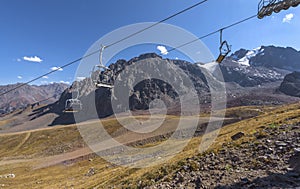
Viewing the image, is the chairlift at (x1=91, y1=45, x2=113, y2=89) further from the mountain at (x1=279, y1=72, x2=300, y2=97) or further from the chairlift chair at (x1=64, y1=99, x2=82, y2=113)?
the mountain at (x1=279, y1=72, x2=300, y2=97)

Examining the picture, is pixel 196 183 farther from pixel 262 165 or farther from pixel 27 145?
pixel 27 145

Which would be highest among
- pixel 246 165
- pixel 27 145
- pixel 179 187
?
pixel 246 165

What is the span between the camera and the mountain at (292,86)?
16269 cm

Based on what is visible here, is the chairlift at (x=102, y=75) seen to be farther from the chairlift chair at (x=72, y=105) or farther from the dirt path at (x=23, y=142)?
the dirt path at (x=23, y=142)

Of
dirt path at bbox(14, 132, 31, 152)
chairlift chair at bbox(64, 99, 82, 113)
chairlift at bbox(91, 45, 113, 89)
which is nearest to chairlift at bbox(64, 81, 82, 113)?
chairlift chair at bbox(64, 99, 82, 113)

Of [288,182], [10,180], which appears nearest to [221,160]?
[288,182]

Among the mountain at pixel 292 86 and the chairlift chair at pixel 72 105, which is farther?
the mountain at pixel 292 86

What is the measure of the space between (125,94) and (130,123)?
101278 millimetres

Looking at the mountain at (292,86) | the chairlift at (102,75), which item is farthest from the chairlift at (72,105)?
the mountain at (292,86)

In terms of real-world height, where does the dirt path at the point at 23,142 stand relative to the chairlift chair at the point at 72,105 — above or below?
below

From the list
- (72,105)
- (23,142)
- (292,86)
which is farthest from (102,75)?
(292,86)

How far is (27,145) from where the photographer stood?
94.7 metres

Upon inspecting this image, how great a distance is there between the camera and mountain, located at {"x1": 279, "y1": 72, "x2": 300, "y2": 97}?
163 meters

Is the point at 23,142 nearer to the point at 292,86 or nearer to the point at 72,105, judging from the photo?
the point at 72,105
